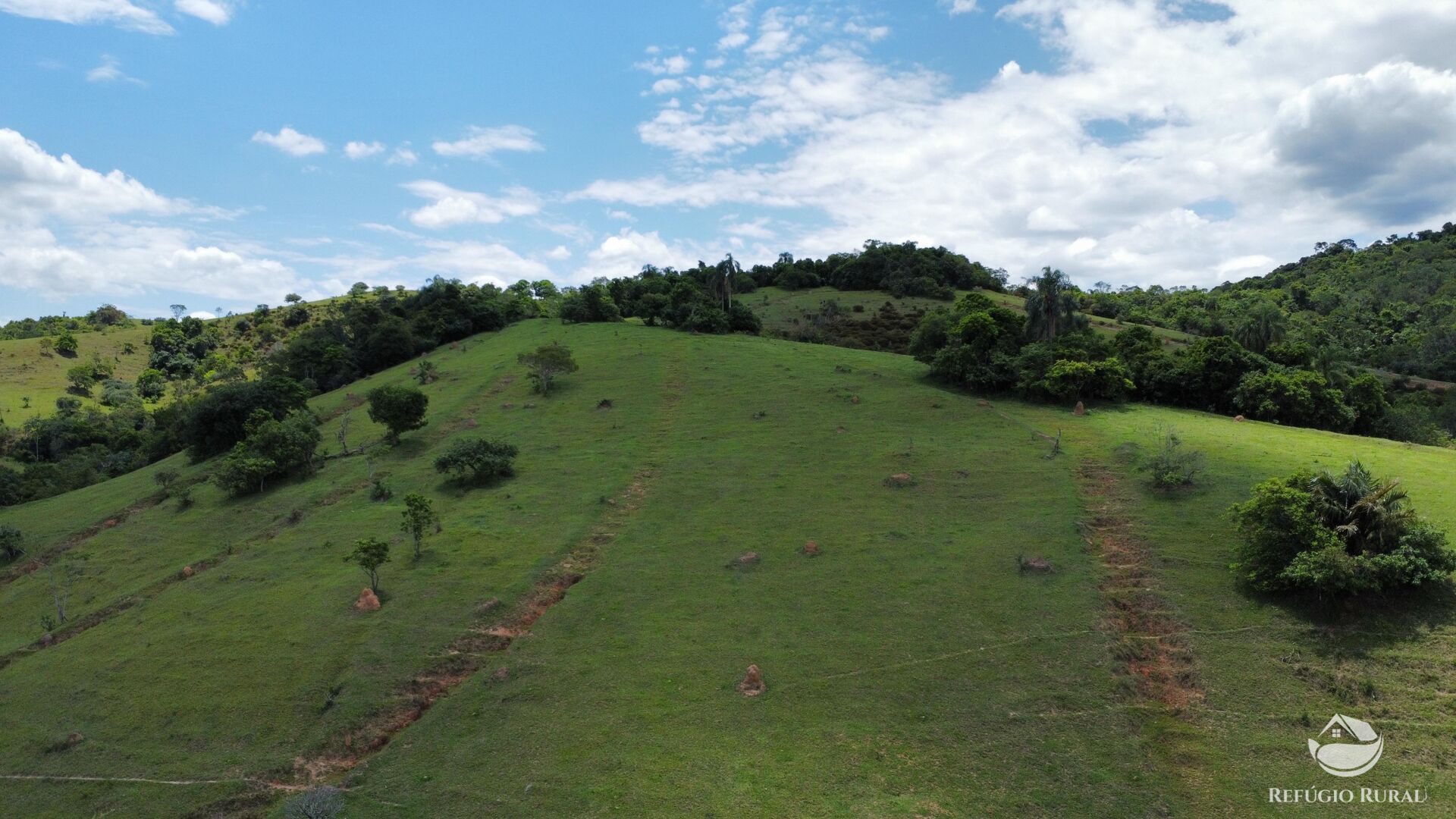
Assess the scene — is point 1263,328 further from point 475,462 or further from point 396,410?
point 396,410

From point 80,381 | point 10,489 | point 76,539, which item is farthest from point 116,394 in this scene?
point 76,539

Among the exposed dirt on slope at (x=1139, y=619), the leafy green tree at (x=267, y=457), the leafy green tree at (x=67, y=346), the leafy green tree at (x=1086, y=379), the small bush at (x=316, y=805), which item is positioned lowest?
the small bush at (x=316, y=805)

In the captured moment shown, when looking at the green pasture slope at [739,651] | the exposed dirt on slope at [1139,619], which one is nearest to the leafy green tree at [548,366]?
the green pasture slope at [739,651]

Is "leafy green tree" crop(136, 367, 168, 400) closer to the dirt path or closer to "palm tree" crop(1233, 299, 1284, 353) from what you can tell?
the dirt path

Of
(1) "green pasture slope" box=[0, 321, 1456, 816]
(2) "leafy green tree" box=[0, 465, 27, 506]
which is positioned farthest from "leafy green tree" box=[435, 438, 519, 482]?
(2) "leafy green tree" box=[0, 465, 27, 506]

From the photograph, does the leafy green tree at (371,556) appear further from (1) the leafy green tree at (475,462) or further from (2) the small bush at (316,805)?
(1) the leafy green tree at (475,462)

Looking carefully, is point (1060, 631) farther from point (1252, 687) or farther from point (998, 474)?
point (998, 474)
